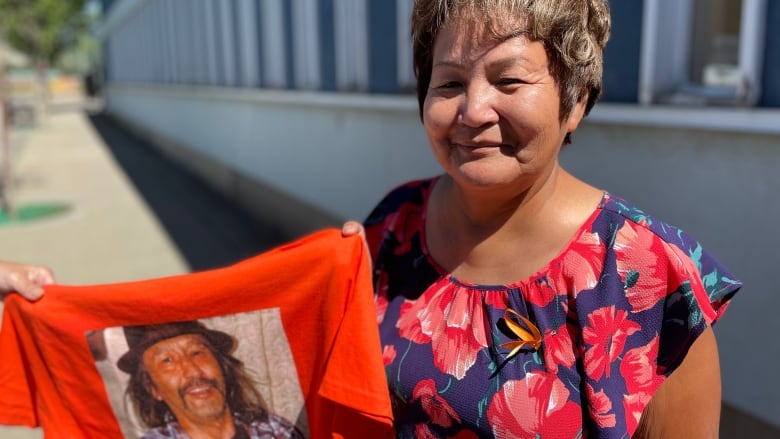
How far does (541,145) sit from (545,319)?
360 mm

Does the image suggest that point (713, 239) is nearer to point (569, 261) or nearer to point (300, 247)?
point (569, 261)

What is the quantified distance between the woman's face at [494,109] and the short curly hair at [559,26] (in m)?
0.02

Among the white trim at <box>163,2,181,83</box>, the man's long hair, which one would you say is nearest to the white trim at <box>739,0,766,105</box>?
the man's long hair

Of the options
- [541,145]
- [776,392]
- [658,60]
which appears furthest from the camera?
[658,60]

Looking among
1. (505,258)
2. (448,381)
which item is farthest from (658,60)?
(448,381)

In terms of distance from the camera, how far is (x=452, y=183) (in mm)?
1809

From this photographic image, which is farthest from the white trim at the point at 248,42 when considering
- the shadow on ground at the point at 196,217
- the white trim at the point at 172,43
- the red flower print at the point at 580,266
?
the red flower print at the point at 580,266

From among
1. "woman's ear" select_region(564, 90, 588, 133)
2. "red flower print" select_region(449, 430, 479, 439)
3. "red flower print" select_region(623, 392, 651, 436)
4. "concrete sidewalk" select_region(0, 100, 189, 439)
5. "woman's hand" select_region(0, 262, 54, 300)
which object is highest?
"woman's ear" select_region(564, 90, 588, 133)

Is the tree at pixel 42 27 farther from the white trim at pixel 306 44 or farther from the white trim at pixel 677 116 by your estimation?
the white trim at pixel 677 116

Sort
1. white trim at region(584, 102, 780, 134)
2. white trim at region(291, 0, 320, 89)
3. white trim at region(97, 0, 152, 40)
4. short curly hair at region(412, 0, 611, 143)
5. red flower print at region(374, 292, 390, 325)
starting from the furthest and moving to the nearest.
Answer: white trim at region(97, 0, 152, 40)
white trim at region(291, 0, 320, 89)
white trim at region(584, 102, 780, 134)
red flower print at region(374, 292, 390, 325)
short curly hair at region(412, 0, 611, 143)

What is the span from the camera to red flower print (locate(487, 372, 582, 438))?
1424mm

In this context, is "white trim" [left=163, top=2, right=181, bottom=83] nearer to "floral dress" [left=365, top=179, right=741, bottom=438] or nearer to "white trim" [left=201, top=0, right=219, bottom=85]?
"white trim" [left=201, top=0, right=219, bottom=85]

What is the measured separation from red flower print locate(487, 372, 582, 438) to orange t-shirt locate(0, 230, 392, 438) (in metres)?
0.28

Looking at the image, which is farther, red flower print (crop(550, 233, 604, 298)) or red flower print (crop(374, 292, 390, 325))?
red flower print (crop(374, 292, 390, 325))
